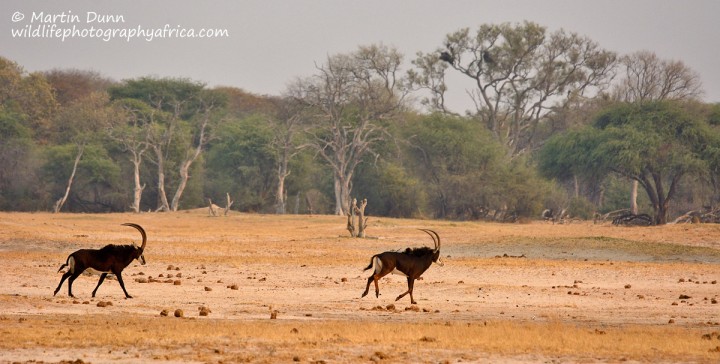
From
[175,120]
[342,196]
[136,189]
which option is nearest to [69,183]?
[136,189]

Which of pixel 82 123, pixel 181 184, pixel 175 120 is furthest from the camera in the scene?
pixel 82 123

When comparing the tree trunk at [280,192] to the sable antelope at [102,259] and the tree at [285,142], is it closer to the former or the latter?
the tree at [285,142]

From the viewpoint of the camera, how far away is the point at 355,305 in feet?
54.2

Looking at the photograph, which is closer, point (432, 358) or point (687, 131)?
point (432, 358)

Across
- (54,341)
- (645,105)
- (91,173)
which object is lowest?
(54,341)

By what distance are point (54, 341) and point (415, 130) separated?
52675 mm

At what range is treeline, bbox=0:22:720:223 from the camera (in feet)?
184

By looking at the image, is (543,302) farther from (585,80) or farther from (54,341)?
(585,80)

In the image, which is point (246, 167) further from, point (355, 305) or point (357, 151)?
point (355, 305)

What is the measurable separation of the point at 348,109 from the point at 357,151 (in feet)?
11.3

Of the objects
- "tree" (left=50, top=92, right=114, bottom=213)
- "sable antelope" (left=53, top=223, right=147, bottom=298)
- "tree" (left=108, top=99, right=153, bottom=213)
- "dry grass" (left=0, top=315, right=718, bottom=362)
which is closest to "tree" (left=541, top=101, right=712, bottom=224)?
"tree" (left=108, top=99, right=153, bottom=213)

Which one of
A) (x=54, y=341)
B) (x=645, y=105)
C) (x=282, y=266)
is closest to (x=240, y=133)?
(x=645, y=105)

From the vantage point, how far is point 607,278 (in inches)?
866

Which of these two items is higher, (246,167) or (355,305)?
(246,167)
